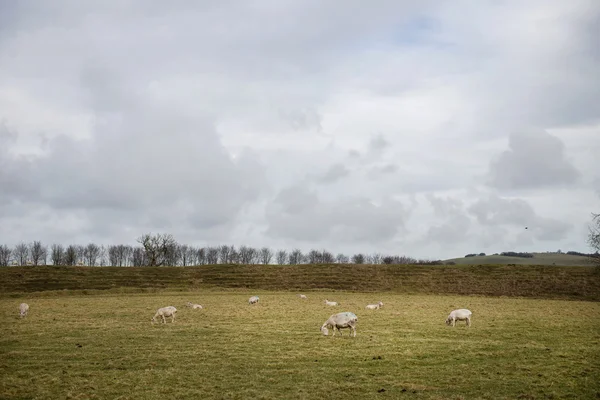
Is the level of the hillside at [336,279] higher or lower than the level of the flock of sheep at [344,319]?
lower

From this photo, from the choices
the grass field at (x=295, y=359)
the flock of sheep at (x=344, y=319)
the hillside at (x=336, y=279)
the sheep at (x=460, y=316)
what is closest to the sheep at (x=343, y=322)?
the flock of sheep at (x=344, y=319)

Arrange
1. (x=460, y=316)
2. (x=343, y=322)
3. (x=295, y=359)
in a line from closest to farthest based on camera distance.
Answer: (x=295, y=359) < (x=343, y=322) < (x=460, y=316)

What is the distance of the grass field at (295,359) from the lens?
16328mm

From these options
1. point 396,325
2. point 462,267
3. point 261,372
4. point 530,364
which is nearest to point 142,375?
point 261,372

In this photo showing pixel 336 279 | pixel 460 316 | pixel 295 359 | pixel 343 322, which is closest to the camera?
pixel 295 359

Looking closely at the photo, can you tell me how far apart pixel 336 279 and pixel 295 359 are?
212 ft

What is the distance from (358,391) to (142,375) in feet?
28.2

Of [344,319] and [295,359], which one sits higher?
[344,319]

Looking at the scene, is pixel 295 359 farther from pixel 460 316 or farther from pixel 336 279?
pixel 336 279

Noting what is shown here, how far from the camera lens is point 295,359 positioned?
21250mm

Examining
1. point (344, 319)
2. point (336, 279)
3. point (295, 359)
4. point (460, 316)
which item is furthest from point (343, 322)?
point (336, 279)

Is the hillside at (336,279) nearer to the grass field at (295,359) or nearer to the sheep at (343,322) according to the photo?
the grass field at (295,359)

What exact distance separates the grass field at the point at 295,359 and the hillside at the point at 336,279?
137ft

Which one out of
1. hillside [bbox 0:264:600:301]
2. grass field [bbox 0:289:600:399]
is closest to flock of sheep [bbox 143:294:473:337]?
grass field [bbox 0:289:600:399]
